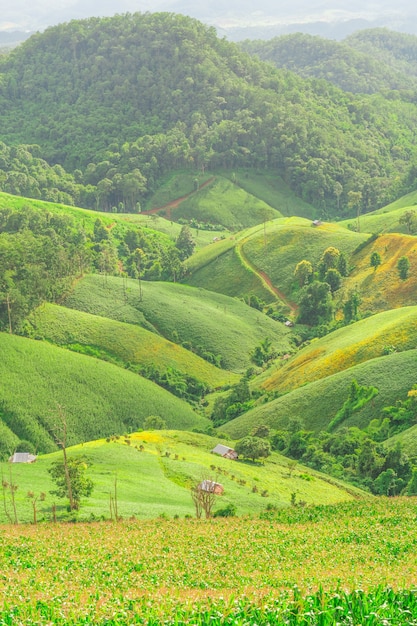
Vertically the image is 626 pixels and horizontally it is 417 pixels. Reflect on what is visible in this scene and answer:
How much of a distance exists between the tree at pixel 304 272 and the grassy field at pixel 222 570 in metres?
121

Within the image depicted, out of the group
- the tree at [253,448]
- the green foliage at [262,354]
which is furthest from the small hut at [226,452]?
the green foliage at [262,354]

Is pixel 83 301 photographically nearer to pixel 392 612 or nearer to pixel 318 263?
pixel 318 263

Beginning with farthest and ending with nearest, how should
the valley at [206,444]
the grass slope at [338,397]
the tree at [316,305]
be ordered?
A: 1. the tree at [316,305]
2. the grass slope at [338,397]
3. the valley at [206,444]

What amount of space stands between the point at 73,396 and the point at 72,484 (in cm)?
5591

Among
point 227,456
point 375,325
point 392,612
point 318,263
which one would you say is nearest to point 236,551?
point 392,612

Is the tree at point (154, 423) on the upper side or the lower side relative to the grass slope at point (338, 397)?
lower

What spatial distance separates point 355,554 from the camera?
51.5 m

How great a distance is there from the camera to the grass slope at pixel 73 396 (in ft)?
388

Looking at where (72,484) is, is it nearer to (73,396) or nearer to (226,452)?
(226,452)

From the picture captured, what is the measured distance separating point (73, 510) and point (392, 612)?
4759 centimetres

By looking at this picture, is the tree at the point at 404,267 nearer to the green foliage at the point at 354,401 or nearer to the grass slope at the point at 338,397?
the grass slope at the point at 338,397

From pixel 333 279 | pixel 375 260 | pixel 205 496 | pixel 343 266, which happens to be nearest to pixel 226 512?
pixel 205 496

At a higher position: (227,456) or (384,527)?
(384,527)

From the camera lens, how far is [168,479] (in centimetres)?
8850
